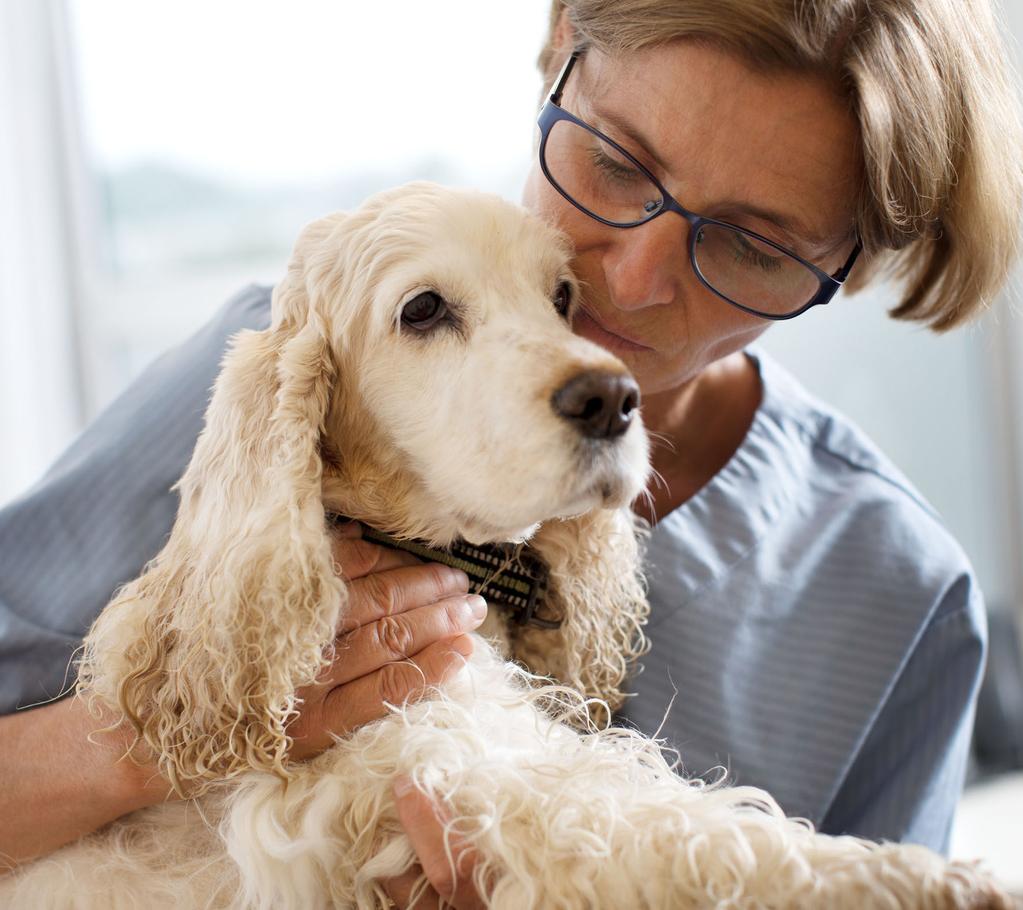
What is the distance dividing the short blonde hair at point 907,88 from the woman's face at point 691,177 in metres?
0.02

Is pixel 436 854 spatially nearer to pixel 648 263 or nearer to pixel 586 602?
pixel 586 602

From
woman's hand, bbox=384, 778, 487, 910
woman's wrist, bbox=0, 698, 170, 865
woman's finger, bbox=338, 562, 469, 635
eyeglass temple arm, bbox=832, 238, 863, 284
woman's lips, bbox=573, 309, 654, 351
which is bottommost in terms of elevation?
woman's wrist, bbox=0, 698, 170, 865

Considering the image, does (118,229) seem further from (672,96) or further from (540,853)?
(540,853)

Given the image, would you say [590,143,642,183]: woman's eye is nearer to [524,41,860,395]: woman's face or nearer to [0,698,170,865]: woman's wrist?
[524,41,860,395]: woman's face

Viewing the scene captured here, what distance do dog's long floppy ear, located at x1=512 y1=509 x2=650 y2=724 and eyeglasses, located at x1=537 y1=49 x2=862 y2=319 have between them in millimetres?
308

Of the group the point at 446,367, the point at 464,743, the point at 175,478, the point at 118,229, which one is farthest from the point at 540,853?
the point at 118,229

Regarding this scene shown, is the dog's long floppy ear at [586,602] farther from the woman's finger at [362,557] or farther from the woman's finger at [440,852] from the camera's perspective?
the woman's finger at [440,852]

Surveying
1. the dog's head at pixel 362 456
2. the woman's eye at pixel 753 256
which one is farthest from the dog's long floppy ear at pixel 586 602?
the woman's eye at pixel 753 256

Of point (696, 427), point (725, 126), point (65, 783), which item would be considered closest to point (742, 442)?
point (696, 427)

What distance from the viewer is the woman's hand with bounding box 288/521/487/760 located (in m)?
1.00

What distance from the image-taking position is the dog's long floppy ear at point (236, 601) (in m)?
0.95

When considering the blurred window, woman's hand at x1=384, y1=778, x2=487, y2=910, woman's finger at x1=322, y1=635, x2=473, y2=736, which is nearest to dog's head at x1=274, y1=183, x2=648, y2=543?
woman's finger at x1=322, y1=635, x2=473, y2=736

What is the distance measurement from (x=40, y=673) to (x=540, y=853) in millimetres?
676

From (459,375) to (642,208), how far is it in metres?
0.31
